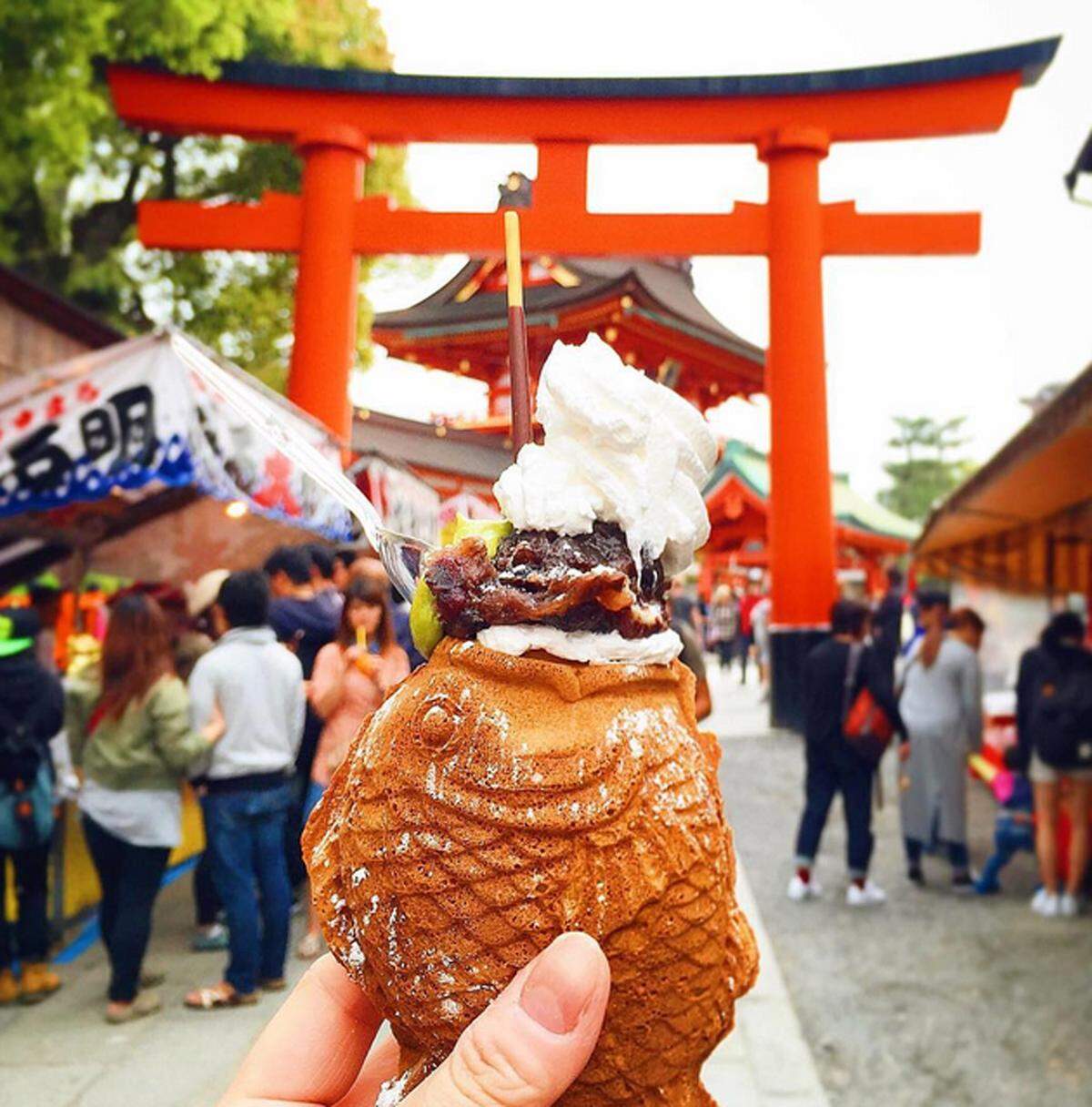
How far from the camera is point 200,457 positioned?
12.4ft

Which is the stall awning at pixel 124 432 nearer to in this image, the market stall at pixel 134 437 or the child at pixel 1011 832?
the market stall at pixel 134 437

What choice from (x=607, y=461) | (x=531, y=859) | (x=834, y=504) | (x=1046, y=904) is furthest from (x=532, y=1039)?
(x=834, y=504)

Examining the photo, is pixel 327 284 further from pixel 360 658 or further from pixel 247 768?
pixel 247 768

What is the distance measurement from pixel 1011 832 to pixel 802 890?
1.26 meters

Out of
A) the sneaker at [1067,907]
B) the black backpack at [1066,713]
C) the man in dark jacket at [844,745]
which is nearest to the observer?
the black backpack at [1066,713]

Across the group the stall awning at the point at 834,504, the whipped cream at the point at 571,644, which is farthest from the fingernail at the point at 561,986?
the stall awning at the point at 834,504

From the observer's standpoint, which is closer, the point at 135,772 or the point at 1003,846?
the point at 135,772

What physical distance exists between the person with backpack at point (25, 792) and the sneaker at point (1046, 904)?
4.72 m

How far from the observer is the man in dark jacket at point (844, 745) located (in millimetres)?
5016

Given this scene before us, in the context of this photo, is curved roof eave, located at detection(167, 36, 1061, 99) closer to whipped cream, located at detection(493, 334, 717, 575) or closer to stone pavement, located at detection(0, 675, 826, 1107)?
stone pavement, located at detection(0, 675, 826, 1107)

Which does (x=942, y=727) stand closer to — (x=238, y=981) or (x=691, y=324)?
(x=238, y=981)

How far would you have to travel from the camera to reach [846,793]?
5094 mm

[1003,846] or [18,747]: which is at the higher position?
[18,747]

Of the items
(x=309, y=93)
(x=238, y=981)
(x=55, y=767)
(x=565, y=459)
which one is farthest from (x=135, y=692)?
(x=309, y=93)
